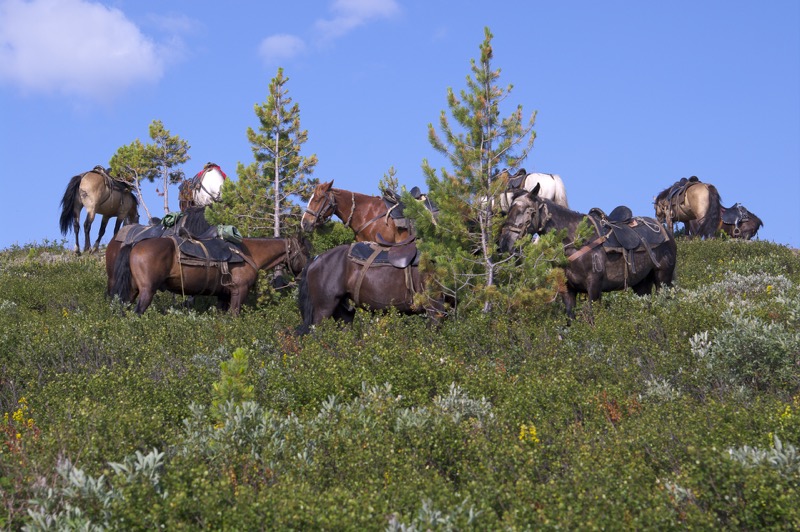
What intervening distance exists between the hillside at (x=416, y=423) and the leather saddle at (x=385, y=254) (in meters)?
0.80

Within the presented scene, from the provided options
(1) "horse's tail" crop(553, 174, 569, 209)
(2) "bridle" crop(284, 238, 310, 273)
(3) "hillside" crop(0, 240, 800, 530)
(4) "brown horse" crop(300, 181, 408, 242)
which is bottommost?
(3) "hillside" crop(0, 240, 800, 530)

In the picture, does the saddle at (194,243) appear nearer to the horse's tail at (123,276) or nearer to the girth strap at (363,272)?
the horse's tail at (123,276)

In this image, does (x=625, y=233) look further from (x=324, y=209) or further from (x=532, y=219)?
(x=324, y=209)

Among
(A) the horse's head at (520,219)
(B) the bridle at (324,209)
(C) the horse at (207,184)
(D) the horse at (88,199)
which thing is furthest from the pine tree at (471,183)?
(D) the horse at (88,199)

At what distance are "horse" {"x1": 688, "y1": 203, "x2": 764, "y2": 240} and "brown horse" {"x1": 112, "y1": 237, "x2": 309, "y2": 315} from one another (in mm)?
19131

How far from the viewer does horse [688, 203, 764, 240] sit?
29.1 m

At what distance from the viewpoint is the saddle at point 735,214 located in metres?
29.1

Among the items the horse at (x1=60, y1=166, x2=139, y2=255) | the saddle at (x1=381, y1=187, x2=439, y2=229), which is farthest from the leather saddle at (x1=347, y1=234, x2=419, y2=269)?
the horse at (x1=60, y1=166, x2=139, y2=255)

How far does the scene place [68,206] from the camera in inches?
983

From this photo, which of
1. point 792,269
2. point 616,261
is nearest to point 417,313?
point 616,261

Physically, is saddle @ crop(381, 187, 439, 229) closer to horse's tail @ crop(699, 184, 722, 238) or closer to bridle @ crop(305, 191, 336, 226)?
bridle @ crop(305, 191, 336, 226)

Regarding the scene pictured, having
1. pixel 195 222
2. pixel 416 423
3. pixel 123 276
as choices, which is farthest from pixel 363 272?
pixel 195 222

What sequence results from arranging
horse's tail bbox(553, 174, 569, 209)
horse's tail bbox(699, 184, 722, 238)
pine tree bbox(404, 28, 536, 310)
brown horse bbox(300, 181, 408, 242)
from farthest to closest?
horse's tail bbox(699, 184, 722, 238), horse's tail bbox(553, 174, 569, 209), brown horse bbox(300, 181, 408, 242), pine tree bbox(404, 28, 536, 310)

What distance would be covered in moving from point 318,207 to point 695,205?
16.6 m
